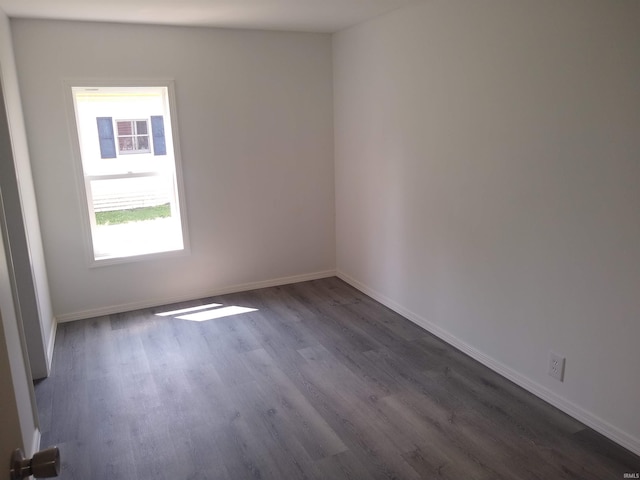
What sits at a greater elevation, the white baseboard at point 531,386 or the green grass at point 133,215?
the green grass at point 133,215

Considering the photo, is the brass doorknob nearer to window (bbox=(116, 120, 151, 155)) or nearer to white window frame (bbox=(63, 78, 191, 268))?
white window frame (bbox=(63, 78, 191, 268))

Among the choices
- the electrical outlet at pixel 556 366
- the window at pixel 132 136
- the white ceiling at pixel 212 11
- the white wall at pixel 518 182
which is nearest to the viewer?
the white wall at pixel 518 182

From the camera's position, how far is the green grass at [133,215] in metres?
4.20

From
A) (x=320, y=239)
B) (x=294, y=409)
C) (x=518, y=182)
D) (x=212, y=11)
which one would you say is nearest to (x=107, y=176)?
(x=212, y=11)

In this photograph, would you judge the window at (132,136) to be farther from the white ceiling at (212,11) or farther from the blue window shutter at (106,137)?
the white ceiling at (212,11)

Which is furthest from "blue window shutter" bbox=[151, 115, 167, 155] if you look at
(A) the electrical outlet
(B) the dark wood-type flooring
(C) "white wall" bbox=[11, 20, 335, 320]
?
(A) the electrical outlet

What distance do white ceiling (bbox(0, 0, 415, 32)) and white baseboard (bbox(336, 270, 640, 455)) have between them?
2.31 meters

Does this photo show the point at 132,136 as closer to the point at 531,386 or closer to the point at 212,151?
the point at 212,151

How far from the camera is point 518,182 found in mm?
2768

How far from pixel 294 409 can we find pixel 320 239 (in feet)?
7.87

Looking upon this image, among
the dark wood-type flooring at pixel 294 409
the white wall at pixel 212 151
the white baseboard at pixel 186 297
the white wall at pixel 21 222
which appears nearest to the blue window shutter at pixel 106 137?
the white wall at pixel 212 151

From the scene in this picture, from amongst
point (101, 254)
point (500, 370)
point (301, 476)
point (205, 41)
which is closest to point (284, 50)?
point (205, 41)

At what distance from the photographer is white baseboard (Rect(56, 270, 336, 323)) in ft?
13.5

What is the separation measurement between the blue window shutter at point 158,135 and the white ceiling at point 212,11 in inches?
30.7
